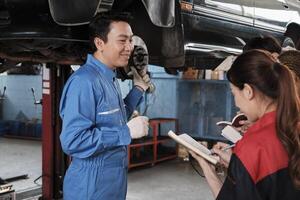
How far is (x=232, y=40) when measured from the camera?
3.04 meters

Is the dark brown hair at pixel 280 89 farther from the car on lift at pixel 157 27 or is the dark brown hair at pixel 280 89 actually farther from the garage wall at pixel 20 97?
the garage wall at pixel 20 97

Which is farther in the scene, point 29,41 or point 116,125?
point 29,41

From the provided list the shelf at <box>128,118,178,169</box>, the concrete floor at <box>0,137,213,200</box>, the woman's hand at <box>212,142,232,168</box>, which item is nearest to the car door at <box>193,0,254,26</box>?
the woman's hand at <box>212,142,232,168</box>

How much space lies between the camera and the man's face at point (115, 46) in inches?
69.5

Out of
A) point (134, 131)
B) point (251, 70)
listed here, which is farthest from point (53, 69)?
point (251, 70)

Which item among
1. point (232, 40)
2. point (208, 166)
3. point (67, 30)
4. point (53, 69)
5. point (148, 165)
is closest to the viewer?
point (208, 166)

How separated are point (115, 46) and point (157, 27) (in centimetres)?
90

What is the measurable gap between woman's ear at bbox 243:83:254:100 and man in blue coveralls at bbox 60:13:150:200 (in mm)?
709

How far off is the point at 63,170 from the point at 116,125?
2679 millimetres

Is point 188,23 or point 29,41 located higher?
point 188,23

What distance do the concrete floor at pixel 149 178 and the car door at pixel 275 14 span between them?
6.59ft

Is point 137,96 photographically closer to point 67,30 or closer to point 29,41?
point 67,30

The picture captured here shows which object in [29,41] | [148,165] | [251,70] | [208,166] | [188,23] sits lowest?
[148,165]

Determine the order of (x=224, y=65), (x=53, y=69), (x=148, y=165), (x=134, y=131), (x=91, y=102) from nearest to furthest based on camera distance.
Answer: (x=91, y=102), (x=134, y=131), (x=224, y=65), (x=53, y=69), (x=148, y=165)
